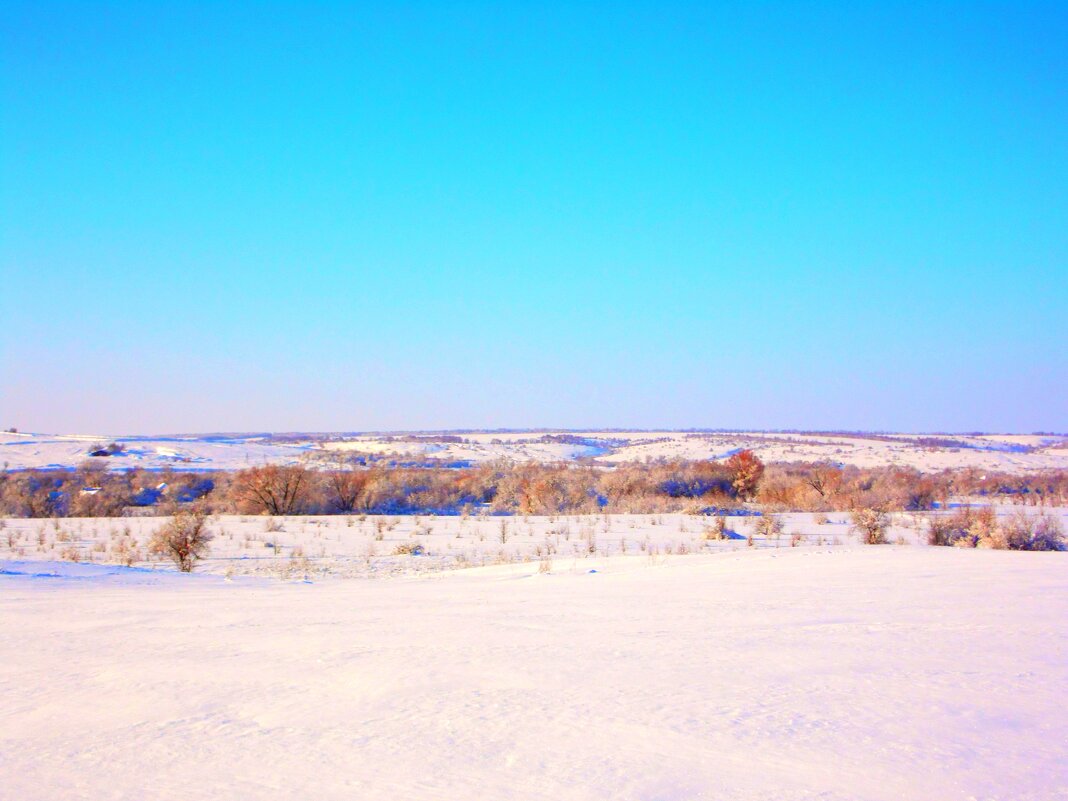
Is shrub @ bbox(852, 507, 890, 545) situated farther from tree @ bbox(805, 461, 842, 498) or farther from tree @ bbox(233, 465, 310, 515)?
tree @ bbox(233, 465, 310, 515)

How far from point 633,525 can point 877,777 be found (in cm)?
1971

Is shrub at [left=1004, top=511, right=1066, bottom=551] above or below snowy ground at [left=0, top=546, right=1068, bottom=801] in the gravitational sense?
below

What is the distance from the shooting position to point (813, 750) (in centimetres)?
295

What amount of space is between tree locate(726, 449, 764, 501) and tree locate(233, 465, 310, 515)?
1984 centimetres

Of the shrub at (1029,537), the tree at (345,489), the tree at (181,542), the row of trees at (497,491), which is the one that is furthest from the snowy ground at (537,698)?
the tree at (345,489)

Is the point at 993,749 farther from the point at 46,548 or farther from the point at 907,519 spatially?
the point at 907,519

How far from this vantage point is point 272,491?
1220 inches

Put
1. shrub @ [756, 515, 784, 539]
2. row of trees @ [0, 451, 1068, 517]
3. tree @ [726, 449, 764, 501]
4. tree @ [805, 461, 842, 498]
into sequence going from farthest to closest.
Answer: tree @ [726, 449, 764, 501] → tree @ [805, 461, 842, 498] → row of trees @ [0, 451, 1068, 517] → shrub @ [756, 515, 784, 539]

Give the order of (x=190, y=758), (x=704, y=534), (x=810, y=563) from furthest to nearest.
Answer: (x=704, y=534), (x=810, y=563), (x=190, y=758)

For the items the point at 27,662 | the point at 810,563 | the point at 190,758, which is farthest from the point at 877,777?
the point at 810,563

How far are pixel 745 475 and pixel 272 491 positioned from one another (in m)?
22.1

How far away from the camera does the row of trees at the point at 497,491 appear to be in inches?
1205

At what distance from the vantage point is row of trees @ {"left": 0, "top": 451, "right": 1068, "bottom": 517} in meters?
30.6

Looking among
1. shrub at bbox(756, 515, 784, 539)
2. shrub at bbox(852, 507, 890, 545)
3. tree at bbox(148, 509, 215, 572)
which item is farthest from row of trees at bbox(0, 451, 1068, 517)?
tree at bbox(148, 509, 215, 572)
